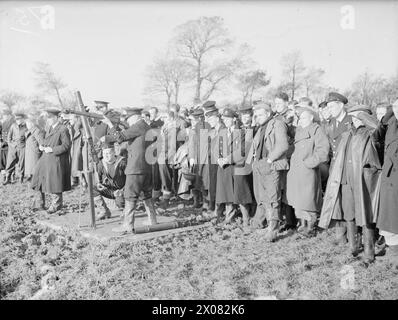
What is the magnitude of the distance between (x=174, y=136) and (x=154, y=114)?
2.16 metres

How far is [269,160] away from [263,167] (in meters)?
0.17

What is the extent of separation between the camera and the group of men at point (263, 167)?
184 inches

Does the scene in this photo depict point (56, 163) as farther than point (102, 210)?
Yes

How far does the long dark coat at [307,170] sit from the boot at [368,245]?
39.7 inches

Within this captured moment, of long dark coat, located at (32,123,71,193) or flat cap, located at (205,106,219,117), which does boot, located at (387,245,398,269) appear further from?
long dark coat, located at (32,123,71,193)

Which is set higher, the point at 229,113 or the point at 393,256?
the point at 229,113

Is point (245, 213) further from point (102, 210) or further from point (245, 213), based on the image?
point (102, 210)

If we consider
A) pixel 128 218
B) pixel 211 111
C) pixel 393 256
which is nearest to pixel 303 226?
pixel 393 256

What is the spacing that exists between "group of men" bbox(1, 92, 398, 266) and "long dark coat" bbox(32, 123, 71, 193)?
20mm

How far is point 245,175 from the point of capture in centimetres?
647

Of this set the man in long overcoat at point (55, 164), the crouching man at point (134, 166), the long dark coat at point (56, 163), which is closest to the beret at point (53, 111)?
the man in long overcoat at point (55, 164)

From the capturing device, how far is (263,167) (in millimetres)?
5777
